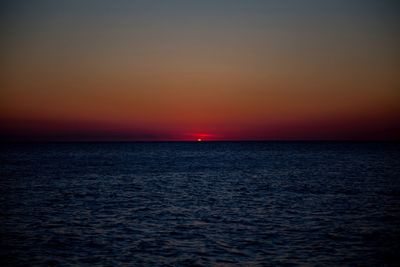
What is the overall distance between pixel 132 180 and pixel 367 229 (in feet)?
123

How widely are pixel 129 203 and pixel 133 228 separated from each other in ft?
34.9

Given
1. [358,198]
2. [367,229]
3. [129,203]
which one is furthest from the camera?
[358,198]

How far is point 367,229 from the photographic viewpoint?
25922mm

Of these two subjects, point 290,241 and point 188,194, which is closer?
point 290,241

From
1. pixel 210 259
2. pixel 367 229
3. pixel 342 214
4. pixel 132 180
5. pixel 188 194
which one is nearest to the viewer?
pixel 210 259

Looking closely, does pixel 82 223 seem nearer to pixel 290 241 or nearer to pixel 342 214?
pixel 290 241

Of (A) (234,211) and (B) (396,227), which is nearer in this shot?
(B) (396,227)

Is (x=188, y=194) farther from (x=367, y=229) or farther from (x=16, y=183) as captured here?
(x=16, y=183)

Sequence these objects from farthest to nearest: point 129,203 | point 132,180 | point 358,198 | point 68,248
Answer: point 132,180, point 358,198, point 129,203, point 68,248

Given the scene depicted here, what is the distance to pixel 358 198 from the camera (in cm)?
3947

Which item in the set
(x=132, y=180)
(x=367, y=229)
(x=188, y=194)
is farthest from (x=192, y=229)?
(x=132, y=180)

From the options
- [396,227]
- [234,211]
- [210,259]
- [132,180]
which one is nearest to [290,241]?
[210,259]

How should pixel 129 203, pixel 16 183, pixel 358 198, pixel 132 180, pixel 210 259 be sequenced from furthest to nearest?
pixel 132 180
pixel 16 183
pixel 358 198
pixel 129 203
pixel 210 259

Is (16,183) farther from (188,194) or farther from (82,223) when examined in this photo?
(82,223)
